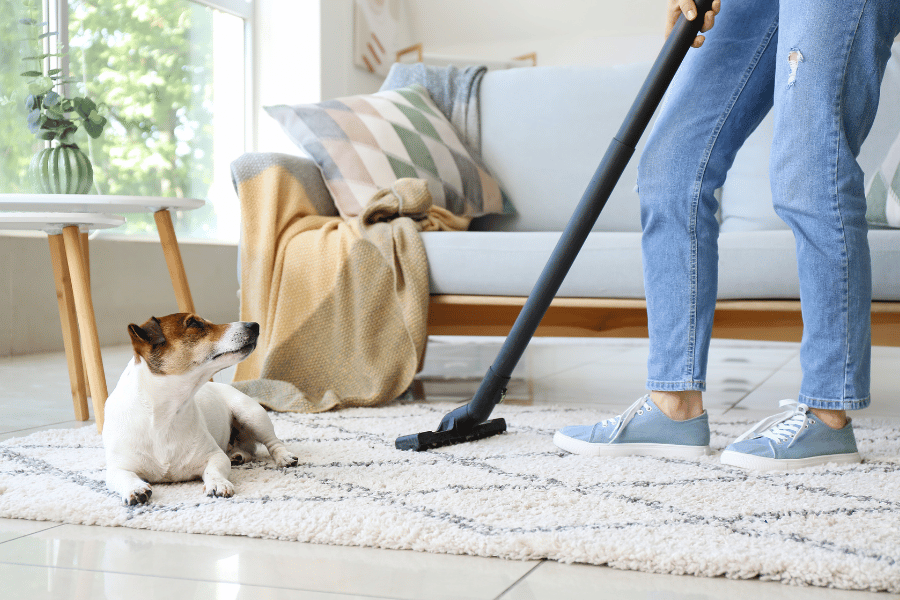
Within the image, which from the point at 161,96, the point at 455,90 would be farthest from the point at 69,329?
the point at 161,96

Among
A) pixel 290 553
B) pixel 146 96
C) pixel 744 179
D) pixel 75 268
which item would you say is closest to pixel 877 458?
pixel 290 553

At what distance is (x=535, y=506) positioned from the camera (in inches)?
40.1

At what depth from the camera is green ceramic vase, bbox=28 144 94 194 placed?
177 centimetres

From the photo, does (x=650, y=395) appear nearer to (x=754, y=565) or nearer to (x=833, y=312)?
(x=833, y=312)

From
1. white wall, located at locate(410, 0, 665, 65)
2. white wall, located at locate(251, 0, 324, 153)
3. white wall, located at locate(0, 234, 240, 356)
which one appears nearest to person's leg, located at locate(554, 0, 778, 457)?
white wall, located at locate(0, 234, 240, 356)

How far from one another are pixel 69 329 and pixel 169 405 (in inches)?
32.2

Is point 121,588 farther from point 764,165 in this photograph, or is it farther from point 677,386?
point 764,165

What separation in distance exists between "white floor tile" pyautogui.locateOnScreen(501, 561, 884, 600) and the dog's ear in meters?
0.61

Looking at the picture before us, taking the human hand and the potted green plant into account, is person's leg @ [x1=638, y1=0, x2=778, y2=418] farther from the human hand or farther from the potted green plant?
the potted green plant

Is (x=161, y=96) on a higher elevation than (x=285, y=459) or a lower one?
higher

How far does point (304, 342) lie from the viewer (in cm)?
191

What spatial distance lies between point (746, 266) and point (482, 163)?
1035 mm

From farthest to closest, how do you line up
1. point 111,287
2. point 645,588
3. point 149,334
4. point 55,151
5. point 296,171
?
point 111,287, point 296,171, point 55,151, point 149,334, point 645,588

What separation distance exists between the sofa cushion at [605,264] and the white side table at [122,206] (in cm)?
56
